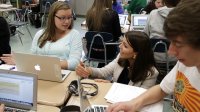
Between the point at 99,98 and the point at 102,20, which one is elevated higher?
the point at 102,20

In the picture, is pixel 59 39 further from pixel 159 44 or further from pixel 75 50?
pixel 159 44

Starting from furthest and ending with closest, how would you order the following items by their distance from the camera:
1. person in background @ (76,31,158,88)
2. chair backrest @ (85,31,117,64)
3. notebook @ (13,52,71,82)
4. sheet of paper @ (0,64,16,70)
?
chair backrest @ (85,31,117,64), sheet of paper @ (0,64,16,70), person in background @ (76,31,158,88), notebook @ (13,52,71,82)

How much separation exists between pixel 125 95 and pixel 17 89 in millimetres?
654

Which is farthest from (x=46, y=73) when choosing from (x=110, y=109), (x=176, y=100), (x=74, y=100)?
(x=176, y=100)

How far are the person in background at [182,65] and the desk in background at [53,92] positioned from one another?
0.38 meters

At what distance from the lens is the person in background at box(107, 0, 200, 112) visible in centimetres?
90

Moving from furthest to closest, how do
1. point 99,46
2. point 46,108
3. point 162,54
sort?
point 99,46 < point 162,54 < point 46,108

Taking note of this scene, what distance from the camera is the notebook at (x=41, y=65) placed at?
65.4 inches

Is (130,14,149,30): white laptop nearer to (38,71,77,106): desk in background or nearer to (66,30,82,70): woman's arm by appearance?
(66,30,82,70): woman's arm

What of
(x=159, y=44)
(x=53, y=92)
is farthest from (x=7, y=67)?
(x=159, y=44)

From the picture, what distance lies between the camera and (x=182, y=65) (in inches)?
48.5

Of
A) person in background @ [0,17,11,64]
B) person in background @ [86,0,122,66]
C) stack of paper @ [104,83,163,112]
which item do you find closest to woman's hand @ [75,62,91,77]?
stack of paper @ [104,83,163,112]

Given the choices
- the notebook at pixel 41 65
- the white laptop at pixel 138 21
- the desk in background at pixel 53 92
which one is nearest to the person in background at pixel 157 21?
the white laptop at pixel 138 21

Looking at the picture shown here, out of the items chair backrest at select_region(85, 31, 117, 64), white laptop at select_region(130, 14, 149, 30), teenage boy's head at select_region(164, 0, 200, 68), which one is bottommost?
chair backrest at select_region(85, 31, 117, 64)
